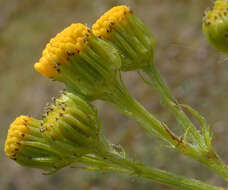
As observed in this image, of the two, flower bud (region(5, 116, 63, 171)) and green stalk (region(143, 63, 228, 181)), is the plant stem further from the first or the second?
flower bud (region(5, 116, 63, 171))

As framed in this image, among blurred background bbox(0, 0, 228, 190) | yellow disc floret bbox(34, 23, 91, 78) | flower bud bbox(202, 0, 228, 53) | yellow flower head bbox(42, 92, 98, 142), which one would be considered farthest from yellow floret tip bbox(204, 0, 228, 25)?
yellow flower head bbox(42, 92, 98, 142)

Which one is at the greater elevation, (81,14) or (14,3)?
(14,3)

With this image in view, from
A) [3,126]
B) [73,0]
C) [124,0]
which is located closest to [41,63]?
[124,0]

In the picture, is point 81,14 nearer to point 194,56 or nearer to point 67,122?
point 194,56

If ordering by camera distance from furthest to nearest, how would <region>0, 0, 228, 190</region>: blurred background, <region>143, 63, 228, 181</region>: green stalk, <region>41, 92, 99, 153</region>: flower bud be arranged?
<region>0, 0, 228, 190</region>: blurred background, <region>143, 63, 228, 181</region>: green stalk, <region>41, 92, 99, 153</region>: flower bud

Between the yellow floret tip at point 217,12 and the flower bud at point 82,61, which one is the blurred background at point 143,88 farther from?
the flower bud at point 82,61

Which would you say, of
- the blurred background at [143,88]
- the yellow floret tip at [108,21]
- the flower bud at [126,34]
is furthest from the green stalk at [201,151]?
the yellow floret tip at [108,21]
